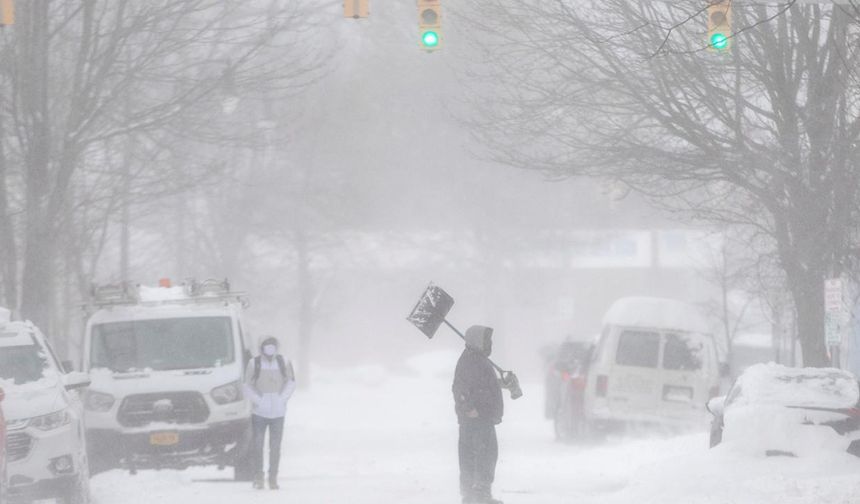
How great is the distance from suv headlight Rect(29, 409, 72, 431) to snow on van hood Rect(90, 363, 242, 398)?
4.25 metres

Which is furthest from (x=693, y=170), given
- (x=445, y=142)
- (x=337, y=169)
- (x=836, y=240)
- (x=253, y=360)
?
(x=445, y=142)

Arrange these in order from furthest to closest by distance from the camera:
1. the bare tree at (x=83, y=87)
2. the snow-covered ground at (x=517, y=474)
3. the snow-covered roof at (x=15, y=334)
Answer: the bare tree at (x=83, y=87), the snow-covered roof at (x=15, y=334), the snow-covered ground at (x=517, y=474)

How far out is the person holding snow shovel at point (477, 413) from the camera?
49.1ft

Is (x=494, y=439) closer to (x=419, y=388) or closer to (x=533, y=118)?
(x=533, y=118)

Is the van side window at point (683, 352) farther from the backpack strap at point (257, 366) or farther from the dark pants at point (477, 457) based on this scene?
the dark pants at point (477, 457)

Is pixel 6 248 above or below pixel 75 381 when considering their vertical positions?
above

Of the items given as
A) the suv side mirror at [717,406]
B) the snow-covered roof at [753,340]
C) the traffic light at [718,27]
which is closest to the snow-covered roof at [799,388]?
the suv side mirror at [717,406]

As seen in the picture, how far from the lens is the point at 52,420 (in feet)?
48.0

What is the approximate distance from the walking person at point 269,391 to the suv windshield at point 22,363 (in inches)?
107

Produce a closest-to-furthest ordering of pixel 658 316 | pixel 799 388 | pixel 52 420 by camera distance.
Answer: pixel 52 420, pixel 799 388, pixel 658 316

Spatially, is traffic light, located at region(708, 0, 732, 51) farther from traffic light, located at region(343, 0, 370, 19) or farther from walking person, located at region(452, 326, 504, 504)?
walking person, located at region(452, 326, 504, 504)

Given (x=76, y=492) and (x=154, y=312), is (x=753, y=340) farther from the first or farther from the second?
(x=76, y=492)

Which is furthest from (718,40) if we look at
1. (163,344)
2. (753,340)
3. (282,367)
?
(753,340)

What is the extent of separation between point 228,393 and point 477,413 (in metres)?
5.24
